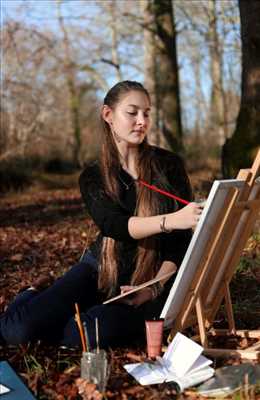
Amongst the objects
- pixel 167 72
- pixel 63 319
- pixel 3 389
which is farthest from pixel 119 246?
pixel 167 72

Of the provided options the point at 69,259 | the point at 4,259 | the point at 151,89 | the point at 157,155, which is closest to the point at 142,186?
the point at 157,155

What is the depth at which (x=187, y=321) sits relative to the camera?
10.1 ft

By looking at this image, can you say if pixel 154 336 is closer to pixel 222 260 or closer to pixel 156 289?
pixel 156 289

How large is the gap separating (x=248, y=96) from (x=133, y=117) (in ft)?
12.7

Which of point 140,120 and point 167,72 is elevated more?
point 167,72

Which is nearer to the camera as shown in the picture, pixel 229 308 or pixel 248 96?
pixel 229 308

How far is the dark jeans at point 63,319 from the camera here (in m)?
3.25

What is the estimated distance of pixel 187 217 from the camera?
285 cm

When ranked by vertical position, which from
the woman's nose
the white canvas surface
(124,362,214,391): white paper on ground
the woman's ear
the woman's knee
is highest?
the woman's ear

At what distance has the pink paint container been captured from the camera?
298 cm

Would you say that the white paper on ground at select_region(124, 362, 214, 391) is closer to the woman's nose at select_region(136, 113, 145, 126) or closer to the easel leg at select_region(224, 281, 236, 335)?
Result: the easel leg at select_region(224, 281, 236, 335)

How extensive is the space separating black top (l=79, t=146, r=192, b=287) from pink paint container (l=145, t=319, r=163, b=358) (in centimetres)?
47

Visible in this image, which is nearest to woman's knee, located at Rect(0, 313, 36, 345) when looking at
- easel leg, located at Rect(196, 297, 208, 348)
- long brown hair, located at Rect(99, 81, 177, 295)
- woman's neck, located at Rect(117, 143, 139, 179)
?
long brown hair, located at Rect(99, 81, 177, 295)

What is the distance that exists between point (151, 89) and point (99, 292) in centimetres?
986
